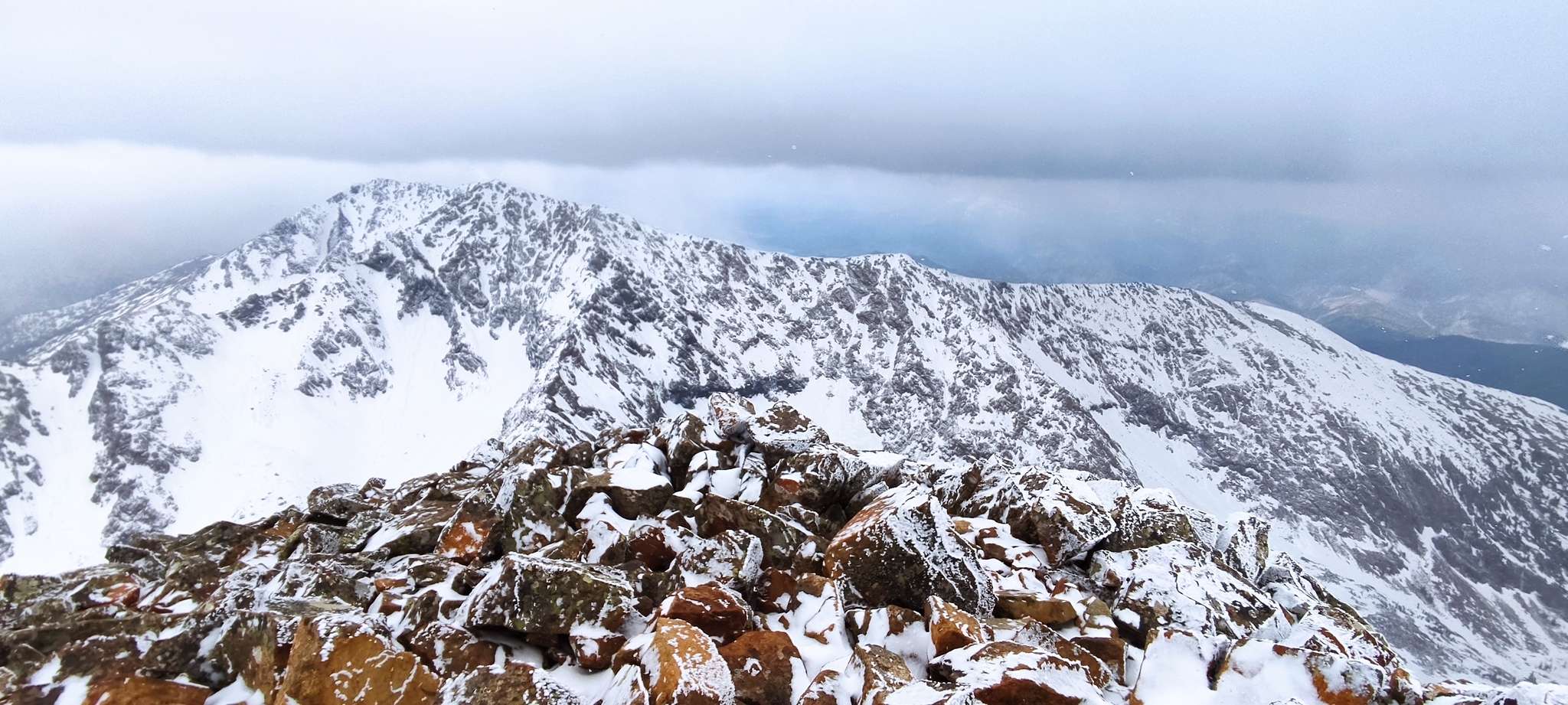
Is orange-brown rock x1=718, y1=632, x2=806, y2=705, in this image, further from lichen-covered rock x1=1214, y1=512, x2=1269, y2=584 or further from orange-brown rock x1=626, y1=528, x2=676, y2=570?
lichen-covered rock x1=1214, y1=512, x2=1269, y2=584

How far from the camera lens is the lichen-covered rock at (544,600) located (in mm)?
10164

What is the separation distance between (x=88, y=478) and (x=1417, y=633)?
374m

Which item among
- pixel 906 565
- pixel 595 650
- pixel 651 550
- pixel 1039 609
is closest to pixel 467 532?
pixel 651 550

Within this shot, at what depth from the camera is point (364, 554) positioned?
15.7 m

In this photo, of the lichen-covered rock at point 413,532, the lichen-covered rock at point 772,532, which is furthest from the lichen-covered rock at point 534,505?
the lichen-covered rock at point 772,532

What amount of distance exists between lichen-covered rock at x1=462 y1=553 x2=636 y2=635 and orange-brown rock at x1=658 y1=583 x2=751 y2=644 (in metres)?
0.89

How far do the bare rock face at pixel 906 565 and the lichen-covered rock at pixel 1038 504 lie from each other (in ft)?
11.5

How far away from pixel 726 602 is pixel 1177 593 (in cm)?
856

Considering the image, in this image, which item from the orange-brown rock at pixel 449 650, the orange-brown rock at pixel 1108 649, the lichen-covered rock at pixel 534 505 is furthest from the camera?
the lichen-covered rock at pixel 534 505

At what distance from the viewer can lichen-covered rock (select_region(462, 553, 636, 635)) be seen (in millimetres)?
10164

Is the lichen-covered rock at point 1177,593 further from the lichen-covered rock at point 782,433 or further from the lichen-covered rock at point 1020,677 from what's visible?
the lichen-covered rock at point 782,433

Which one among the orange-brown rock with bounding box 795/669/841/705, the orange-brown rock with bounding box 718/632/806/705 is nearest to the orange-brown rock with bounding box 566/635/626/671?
the orange-brown rock with bounding box 718/632/806/705

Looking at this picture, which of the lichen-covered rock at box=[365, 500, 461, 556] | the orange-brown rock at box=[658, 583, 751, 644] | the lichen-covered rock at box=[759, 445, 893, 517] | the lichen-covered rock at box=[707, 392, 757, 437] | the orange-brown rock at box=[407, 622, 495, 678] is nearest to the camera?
the orange-brown rock at box=[407, 622, 495, 678]

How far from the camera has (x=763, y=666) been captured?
9.12 metres
